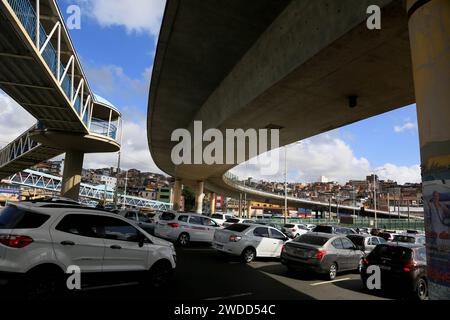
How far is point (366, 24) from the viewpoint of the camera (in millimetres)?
6945

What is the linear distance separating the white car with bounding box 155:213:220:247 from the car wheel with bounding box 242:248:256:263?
3214 millimetres

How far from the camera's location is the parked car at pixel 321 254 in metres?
11.0

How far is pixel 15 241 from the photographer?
5664 mm

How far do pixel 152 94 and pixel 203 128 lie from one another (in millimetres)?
3209

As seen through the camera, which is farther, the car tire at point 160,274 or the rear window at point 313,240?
the rear window at point 313,240

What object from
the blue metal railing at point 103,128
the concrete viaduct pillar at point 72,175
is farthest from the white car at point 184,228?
the concrete viaduct pillar at point 72,175

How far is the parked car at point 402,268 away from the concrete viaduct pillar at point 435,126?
4.88 metres

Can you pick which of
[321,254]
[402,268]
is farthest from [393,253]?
[321,254]

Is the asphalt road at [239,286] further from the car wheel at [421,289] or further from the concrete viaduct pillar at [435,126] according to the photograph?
the concrete viaduct pillar at [435,126]

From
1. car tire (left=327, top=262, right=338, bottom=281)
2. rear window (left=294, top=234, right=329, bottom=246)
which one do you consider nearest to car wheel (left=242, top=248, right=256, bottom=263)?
rear window (left=294, top=234, right=329, bottom=246)

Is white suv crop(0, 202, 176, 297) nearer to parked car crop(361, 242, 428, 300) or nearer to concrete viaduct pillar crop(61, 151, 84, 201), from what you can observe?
parked car crop(361, 242, 428, 300)

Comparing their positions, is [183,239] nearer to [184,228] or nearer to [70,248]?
[184,228]

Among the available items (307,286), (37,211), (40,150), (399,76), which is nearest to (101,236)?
(37,211)
